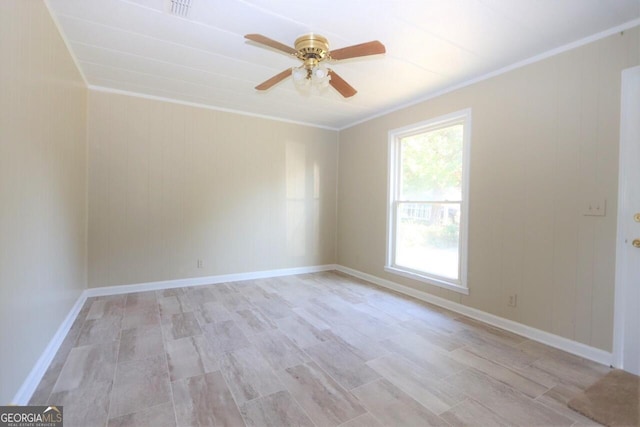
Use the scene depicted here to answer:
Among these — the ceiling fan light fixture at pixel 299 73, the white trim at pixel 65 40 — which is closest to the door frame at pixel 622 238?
the ceiling fan light fixture at pixel 299 73

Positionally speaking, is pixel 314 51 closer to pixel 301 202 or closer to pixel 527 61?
pixel 527 61

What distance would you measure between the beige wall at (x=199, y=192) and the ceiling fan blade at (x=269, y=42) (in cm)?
274

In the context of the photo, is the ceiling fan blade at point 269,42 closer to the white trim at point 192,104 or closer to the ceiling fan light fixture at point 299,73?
the ceiling fan light fixture at point 299,73

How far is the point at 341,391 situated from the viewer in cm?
194

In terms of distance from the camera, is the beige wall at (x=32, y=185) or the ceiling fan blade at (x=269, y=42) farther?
the ceiling fan blade at (x=269, y=42)

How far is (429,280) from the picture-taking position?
12.3 feet

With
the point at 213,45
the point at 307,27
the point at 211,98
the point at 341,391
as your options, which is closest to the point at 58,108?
the point at 213,45

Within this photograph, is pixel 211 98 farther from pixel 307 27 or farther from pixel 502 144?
pixel 502 144

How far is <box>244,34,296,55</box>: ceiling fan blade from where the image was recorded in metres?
1.86

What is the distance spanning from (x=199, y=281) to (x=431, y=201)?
3525 mm

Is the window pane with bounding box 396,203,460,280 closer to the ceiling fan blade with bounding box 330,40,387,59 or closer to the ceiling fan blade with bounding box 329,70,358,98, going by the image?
the ceiling fan blade with bounding box 329,70,358,98

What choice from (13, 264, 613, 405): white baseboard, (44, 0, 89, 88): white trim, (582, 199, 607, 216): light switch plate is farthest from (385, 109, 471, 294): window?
(44, 0, 89, 88): white trim

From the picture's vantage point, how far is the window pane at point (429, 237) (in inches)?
138

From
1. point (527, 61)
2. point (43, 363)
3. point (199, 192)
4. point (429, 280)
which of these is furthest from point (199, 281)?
point (527, 61)
